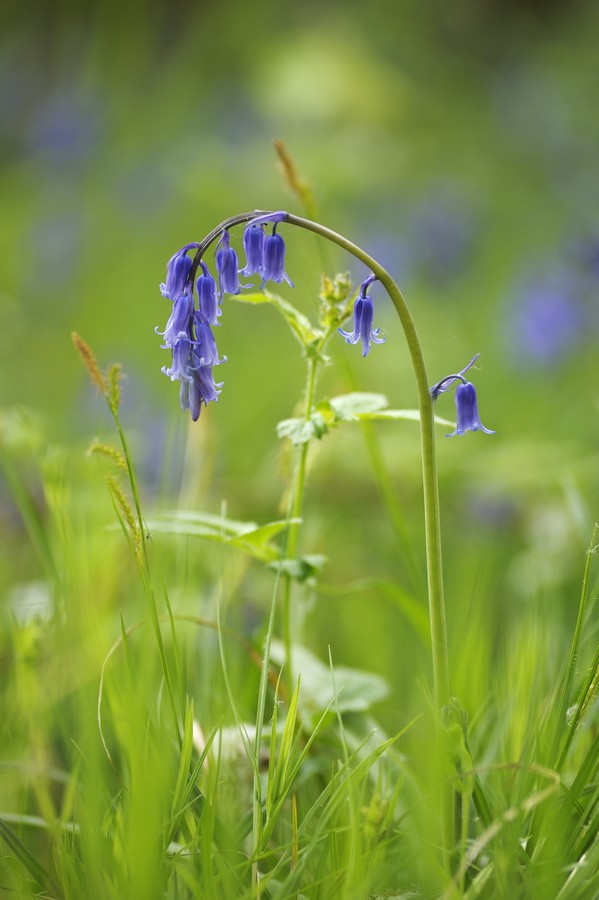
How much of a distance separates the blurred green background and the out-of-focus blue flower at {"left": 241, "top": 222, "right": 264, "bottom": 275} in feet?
1.43

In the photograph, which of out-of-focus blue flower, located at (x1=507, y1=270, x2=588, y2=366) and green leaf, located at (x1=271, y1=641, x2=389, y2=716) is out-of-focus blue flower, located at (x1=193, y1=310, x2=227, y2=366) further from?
out-of-focus blue flower, located at (x1=507, y1=270, x2=588, y2=366)

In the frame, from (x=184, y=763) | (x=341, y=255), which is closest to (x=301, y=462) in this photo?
(x=184, y=763)

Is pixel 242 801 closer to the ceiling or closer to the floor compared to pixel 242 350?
closer to the floor

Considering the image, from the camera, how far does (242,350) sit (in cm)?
439

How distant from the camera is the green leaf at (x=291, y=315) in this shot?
4.02 feet

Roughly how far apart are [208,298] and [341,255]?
3123mm

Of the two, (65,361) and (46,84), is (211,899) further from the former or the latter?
(46,84)

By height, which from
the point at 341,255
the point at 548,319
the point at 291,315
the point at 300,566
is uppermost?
the point at 341,255

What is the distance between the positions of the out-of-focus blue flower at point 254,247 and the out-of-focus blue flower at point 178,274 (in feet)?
0.23

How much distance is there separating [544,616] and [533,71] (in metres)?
6.00

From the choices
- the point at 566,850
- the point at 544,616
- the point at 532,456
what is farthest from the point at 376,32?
the point at 566,850

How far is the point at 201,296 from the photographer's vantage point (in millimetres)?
1091

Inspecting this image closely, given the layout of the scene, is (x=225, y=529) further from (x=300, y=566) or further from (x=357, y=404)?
(x=357, y=404)

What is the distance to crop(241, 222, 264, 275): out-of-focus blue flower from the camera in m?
1.05
